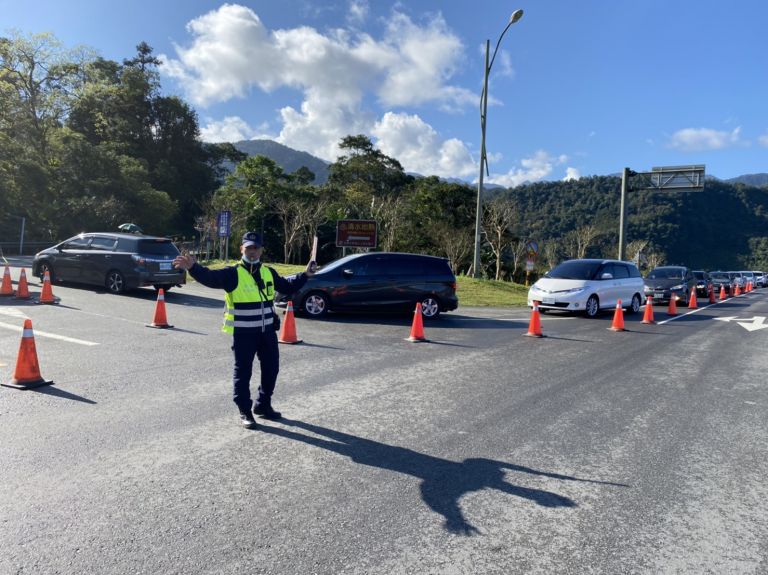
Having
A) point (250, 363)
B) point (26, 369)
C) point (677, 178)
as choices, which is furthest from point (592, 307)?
point (677, 178)

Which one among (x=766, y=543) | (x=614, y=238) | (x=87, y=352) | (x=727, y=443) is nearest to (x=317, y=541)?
(x=766, y=543)

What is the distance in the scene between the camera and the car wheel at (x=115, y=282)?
1533 centimetres

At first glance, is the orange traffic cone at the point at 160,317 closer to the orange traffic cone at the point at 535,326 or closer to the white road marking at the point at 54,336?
the white road marking at the point at 54,336

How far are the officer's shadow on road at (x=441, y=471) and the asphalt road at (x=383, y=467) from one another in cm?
2

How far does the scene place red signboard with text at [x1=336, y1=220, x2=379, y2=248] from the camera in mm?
24375

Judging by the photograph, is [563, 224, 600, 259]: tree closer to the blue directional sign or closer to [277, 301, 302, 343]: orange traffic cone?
the blue directional sign

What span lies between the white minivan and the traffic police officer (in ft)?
37.0

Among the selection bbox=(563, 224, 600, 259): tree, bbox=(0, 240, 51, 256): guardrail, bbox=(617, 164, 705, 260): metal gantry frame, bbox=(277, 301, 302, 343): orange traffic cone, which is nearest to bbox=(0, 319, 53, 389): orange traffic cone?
Result: bbox=(277, 301, 302, 343): orange traffic cone

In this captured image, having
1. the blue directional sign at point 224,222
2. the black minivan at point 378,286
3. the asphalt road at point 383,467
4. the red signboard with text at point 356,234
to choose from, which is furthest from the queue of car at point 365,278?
the blue directional sign at point 224,222

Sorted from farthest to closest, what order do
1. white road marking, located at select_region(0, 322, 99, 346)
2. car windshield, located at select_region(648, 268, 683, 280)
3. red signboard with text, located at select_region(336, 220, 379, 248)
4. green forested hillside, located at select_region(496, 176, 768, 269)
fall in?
green forested hillside, located at select_region(496, 176, 768, 269)
red signboard with text, located at select_region(336, 220, 379, 248)
car windshield, located at select_region(648, 268, 683, 280)
white road marking, located at select_region(0, 322, 99, 346)

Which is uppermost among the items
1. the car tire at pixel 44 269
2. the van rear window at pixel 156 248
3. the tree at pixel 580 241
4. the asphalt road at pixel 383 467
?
the tree at pixel 580 241

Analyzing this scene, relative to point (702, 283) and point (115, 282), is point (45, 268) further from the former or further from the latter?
point (702, 283)

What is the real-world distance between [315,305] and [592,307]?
771 cm

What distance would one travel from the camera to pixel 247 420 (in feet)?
17.1
